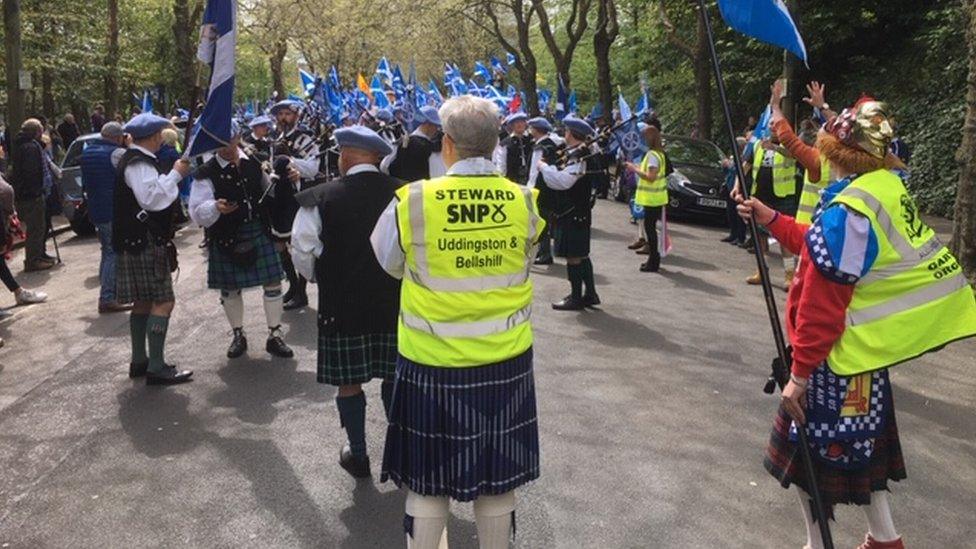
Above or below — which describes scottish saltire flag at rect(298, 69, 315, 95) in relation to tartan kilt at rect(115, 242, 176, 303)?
above

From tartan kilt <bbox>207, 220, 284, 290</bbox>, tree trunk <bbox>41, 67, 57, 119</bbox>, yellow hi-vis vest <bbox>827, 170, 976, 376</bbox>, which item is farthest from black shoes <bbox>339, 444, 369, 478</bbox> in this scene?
tree trunk <bbox>41, 67, 57, 119</bbox>

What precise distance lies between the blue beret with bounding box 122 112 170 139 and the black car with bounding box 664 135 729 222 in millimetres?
10314

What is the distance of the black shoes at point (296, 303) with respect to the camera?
788 cm

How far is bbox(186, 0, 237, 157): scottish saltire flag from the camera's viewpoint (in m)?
4.69

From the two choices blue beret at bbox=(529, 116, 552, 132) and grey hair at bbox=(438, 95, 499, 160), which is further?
blue beret at bbox=(529, 116, 552, 132)

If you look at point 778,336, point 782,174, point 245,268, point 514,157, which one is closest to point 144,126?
point 245,268

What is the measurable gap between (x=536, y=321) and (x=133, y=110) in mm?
34136

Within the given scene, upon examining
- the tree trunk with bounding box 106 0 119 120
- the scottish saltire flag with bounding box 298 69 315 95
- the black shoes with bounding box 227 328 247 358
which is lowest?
the black shoes with bounding box 227 328 247 358

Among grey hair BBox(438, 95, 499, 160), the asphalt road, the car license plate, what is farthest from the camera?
the car license plate

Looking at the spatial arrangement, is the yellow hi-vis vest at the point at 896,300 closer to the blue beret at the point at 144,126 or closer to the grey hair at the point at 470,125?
the grey hair at the point at 470,125

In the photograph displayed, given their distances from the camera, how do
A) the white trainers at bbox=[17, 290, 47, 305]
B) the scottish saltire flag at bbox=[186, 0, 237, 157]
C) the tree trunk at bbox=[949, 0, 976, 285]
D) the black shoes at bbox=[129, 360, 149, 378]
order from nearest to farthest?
the scottish saltire flag at bbox=[186, 0, 237, 157] → the black shoes at bbox=[129, 360, 149, 378] → the tree trunk at bbox=[949, 0, 976, 285] → the white trainers at bbox=[17, 290, 47, 305]

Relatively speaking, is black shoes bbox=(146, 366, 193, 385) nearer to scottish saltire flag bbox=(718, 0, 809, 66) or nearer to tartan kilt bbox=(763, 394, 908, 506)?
tartan kilt bbox=(763, 394, 908, 506)

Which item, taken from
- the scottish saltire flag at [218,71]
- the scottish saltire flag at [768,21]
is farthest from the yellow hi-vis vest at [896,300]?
the scottish saltire flag at [218,71]

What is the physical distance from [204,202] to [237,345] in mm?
1324
